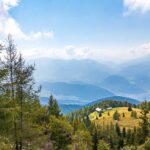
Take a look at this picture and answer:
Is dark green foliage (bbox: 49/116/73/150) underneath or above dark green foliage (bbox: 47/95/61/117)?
underneath

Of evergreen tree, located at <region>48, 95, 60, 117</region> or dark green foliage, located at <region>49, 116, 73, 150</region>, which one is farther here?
evergreen tree, located at <region>48, 95, 60, 117</region>

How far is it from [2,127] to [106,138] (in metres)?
129

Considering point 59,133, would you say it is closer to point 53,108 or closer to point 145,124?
point 53,108

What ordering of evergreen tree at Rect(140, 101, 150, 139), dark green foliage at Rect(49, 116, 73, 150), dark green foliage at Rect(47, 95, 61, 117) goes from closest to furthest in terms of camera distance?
dark green foliage at Rect(49, 116, 73, 150) → dark green foliage at Rect(47, 95, 61, 117) → evergreen tree at Rect(140, 101, 150, 139)

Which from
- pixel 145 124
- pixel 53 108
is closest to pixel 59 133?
pixel 53 108

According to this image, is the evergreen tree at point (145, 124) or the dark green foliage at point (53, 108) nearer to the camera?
the dark green foliage at point (53, 108)

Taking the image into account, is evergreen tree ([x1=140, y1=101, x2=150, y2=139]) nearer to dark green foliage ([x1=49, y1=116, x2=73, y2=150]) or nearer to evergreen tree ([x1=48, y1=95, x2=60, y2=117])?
evergreen tree ([x1=48, y1=95, x2=60, y2=117])

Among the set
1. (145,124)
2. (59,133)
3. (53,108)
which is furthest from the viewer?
(145,124)

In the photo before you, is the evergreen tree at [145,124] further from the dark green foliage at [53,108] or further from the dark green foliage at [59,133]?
the dark green foliage at [59,133]

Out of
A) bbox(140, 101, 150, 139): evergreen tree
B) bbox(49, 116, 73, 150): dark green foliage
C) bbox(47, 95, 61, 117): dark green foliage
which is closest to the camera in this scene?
bbox(49, 116, 73, 150): dark green foliage

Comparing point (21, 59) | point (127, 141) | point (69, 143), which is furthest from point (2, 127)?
point (127, 141)

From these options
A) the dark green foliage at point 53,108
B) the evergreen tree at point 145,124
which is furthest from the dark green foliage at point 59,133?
the evergreen tree at point 145,124

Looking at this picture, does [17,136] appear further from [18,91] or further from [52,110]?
[52,110]

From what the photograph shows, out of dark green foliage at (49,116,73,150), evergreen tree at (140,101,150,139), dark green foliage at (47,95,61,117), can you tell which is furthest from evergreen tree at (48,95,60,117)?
evergreen tree at (140,101,150,139)
